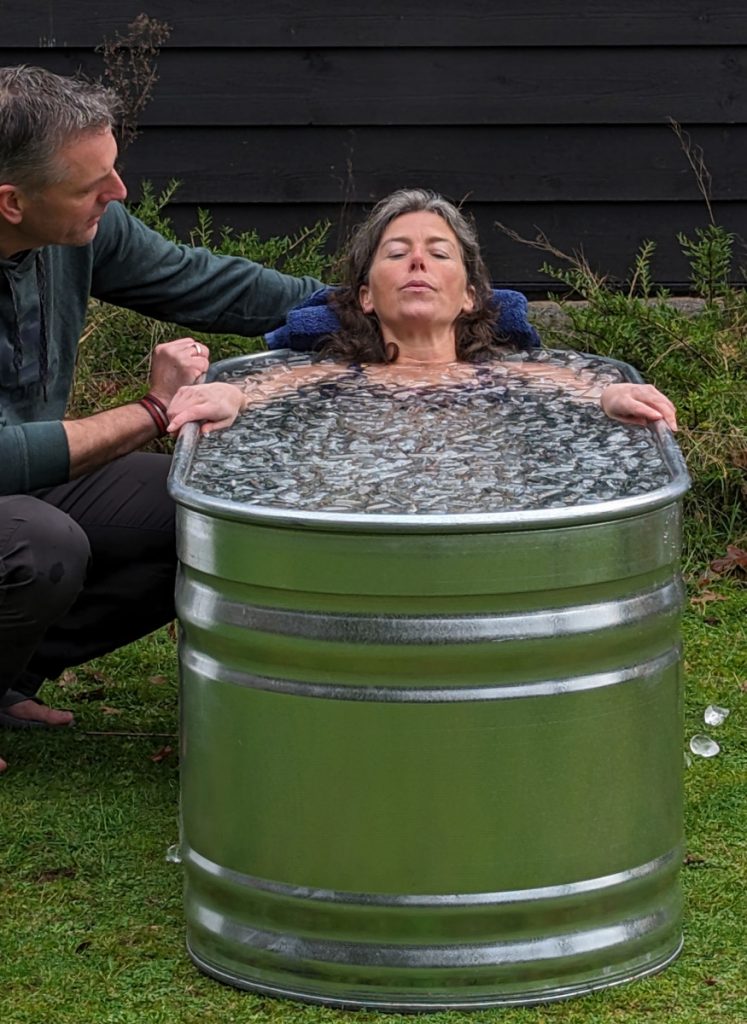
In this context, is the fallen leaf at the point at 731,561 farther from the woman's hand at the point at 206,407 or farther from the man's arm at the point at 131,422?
the woman's hand at the point at 206,407

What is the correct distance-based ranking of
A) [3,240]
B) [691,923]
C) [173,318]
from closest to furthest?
[691,923], [3,240], [173,318]

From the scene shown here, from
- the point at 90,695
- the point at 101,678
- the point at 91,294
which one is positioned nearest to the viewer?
the point at 91,294

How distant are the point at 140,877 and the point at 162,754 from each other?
25.0 inches

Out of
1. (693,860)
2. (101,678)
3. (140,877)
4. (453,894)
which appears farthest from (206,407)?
(101,678)

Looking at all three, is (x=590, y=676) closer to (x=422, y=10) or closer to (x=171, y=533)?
(x=171, y=533)

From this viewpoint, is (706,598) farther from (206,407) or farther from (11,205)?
(11,205)

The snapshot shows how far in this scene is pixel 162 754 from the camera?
3.78 metres

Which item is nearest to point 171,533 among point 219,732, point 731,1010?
point 219,732

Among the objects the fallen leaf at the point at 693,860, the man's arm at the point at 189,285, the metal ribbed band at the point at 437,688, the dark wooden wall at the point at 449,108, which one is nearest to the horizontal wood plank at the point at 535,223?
the dark wooden wall at the point at 449,108

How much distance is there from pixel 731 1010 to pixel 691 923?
30 cm

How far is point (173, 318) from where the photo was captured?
12.9 ft

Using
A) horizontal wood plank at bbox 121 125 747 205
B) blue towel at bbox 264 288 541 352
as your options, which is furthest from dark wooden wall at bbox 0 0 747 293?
blue towel at bbox 264 288 541 352

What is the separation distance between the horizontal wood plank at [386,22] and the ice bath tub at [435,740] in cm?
369

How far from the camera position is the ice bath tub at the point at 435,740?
244cm
